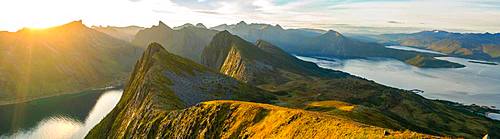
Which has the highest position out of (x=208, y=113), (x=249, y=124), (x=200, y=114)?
(x=249, y=124)

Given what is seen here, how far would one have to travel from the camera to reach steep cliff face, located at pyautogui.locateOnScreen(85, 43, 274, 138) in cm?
12138

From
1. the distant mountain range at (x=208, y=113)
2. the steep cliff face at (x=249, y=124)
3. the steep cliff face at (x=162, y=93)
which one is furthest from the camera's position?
the steep cliff face at (x=162, y=93)

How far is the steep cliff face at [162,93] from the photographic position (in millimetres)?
121375

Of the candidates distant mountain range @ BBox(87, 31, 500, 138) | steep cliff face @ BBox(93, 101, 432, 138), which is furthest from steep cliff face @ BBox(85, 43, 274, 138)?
steep cliff face @ BBox(93, 101, 432, 138)

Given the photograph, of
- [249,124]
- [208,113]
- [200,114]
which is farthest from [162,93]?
[249,124]

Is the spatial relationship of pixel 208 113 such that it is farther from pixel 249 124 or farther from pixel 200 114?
pixel 249 124

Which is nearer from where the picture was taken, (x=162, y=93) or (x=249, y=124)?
(x=249, y=124)

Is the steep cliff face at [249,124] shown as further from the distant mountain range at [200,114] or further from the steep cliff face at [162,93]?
the steep cliff face at [162,93]

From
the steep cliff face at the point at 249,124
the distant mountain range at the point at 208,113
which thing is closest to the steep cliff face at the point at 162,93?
the distant mountain range at the point at 208,113

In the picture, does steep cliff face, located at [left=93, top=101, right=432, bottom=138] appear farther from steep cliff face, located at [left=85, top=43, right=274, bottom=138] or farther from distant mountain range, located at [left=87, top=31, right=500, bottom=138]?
steep cliff face, located at [left=85, top=43, right=274, bottom=138]

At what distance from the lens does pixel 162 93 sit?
→ 135250 mm

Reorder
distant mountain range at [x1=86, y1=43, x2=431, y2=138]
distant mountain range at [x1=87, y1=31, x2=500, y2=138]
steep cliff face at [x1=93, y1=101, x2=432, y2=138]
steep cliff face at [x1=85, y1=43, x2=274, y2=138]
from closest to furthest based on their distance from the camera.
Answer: steep cliff face at [x1=93, y1=101, x2=432, y2=138], distant mountain range at [x1=86, y1=43, x2=431, y2=138], distant mountain range at [x1=87, y1=31, x2=500, y2=138], steep cliff face at [x1=85, y1=43, x2=274, y2=138]

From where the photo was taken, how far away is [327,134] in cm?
5425

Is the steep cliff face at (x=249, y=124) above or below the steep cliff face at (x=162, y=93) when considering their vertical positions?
above
